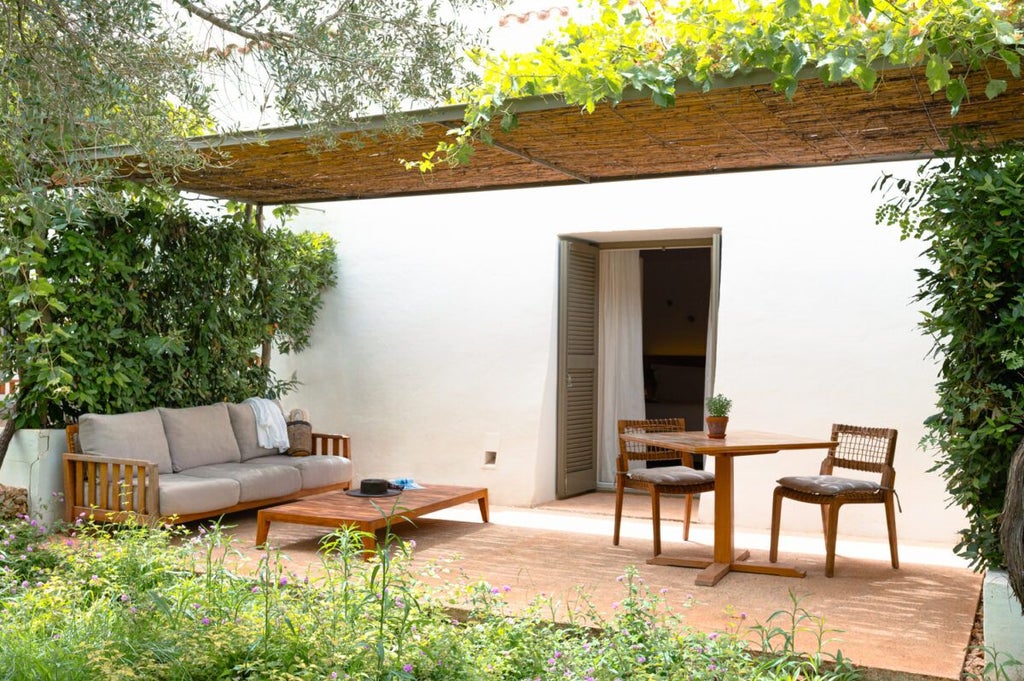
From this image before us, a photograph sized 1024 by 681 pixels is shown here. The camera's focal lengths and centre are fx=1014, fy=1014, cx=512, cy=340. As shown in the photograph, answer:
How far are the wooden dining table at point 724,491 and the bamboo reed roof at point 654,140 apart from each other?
169cm

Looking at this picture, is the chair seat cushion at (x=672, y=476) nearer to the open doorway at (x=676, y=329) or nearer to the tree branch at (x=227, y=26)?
the tree branch at (x=227, y=26)

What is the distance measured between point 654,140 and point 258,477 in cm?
372

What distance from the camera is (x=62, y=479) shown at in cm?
704

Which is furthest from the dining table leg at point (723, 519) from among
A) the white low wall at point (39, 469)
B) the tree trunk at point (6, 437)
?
the tree trunk at point (6, 437)

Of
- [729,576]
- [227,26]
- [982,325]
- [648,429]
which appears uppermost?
[227,26]

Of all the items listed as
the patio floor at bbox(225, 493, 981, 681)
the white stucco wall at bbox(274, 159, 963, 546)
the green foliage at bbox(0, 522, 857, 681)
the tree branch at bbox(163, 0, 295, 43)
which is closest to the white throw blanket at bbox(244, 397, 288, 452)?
the patio floor at bbox(225, 493, 981, 681)

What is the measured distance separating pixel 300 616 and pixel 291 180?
3.96 m

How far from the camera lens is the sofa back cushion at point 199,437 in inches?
290

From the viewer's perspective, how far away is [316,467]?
7.93 m

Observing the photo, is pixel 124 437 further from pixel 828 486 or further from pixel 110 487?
pixel 828 486

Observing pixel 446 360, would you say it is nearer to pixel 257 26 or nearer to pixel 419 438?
pixel 419 438

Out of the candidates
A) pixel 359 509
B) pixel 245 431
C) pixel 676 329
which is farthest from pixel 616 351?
pixel 359 509

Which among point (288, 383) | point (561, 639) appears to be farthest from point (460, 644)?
point (288, 383)

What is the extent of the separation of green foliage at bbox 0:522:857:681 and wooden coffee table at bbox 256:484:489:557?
1.49 metres
